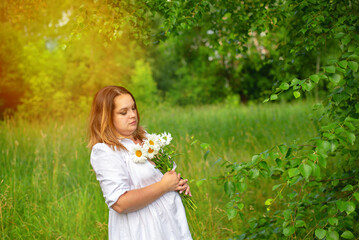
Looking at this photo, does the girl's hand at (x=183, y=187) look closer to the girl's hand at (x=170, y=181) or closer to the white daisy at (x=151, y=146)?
the girl's hand at (x=170, y=181)

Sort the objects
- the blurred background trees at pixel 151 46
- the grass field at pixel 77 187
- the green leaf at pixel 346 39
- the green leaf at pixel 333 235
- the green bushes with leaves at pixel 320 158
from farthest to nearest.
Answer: the grass field at pixel 77 187 → the blurred background trees at pixel 151 46 → the green leaf at pixel 346 39 → the green leaf at pixel 333 235 → the green bushes with leaves at pixel 320 158

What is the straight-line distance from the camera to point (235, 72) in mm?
18172

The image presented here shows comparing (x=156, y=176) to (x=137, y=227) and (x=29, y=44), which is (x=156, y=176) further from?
(x=29, y=44)

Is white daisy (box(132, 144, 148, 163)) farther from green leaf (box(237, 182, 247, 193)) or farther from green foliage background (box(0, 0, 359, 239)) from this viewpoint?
green leaf (box(237, 182, 247, 193))

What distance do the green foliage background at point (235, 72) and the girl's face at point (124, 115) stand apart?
0.49m

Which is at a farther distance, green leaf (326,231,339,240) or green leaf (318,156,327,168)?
green leaf (326,231,339,240)

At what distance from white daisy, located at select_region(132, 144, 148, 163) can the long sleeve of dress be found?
3.0 inches

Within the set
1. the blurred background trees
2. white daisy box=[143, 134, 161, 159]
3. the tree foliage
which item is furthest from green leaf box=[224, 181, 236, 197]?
the blurred background trees

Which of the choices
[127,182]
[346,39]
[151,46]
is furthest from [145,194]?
[151,46]

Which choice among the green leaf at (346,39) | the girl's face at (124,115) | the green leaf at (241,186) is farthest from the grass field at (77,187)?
the green leaf at (346,39)

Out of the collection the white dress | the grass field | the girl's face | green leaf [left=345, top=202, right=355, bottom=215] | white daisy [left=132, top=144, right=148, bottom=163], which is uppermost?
the girl's face

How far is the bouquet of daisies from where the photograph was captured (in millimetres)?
1936

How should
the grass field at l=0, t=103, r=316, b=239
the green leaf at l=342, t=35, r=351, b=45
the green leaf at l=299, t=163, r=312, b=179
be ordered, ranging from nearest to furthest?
the green leaf at l=299, t=163, r=312, b=179
the green leaf at l=342, t=35, r=351, b=45
the grass field at l=0, t=103, r=316, b=239

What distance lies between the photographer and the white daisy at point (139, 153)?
1926 mm
